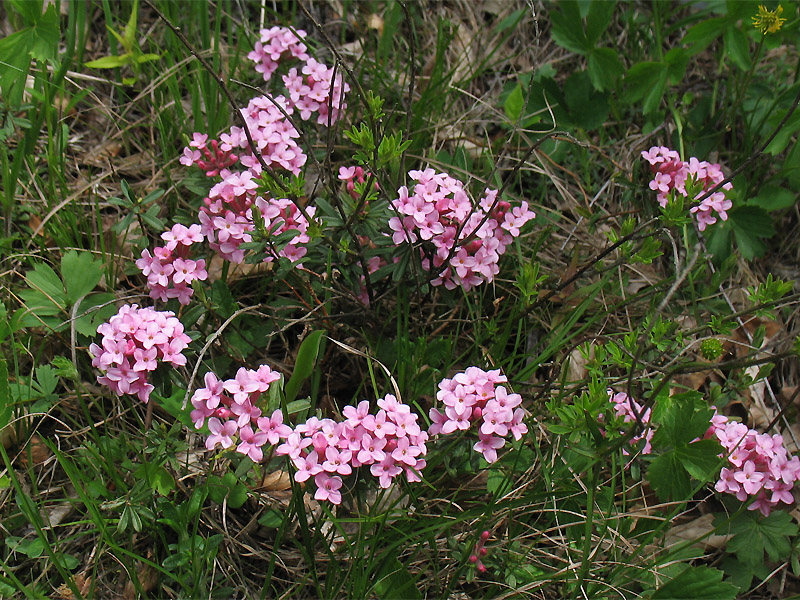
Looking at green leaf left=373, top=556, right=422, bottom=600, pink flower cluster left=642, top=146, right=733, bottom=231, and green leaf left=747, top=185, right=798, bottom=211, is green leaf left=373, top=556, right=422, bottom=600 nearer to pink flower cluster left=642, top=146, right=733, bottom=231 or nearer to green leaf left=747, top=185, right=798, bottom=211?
pink flower cluster left=642, top=146, right=733, bottom=231

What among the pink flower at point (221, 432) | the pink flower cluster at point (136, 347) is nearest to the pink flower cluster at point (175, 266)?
the pink flower cluster at point (136, 347)

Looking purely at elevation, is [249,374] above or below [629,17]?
below

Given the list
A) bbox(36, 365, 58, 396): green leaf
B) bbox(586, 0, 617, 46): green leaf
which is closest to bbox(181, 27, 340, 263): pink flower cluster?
bbox(36, 365, 58, 396): green leaf

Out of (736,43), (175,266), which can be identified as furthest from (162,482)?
(736,43)

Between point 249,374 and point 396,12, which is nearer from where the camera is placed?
point 249,374

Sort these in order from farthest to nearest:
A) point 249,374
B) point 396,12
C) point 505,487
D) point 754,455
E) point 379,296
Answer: point 396,12, point 379,296, point 754,455, point 505,487, point 249,374

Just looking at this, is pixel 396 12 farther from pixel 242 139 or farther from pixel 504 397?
pixel 504 397

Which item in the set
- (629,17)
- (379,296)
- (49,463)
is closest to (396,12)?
(629,17)
